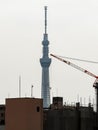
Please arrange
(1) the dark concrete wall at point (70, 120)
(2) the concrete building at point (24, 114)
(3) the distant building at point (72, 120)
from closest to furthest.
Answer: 1. (2) the concrete building at point (24, 114)
2. (3) the distant building at point (72, 120)
3. (1) the dark concrete wall at point (70, 120)

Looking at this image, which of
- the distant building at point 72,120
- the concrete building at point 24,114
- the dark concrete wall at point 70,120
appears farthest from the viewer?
the dark concrete wall at point 70,120

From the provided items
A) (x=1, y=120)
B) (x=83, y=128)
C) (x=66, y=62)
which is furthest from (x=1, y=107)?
(x=83, y=128)

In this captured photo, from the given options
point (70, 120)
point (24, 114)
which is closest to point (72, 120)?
point (70, 120)

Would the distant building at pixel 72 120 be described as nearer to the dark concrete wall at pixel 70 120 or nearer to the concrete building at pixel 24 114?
the dark concrete wall at pixel 70 120

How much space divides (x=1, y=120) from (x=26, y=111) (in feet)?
153

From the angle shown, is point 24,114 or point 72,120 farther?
point 72,120

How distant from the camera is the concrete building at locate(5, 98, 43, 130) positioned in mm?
97125

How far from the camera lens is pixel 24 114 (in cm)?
9769

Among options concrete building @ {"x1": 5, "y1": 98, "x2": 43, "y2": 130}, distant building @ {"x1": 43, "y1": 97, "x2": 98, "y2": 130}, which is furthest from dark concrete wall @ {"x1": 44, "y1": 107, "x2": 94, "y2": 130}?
concrete building @ {"x1": 5, "y1": 98, "x2": 43, "y2": 130}

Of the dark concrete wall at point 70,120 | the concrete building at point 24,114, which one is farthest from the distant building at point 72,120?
the concrete building at point 24,114

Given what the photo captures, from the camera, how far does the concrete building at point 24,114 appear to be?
9712 cm

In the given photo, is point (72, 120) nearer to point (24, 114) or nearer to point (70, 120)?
point (70, 120)

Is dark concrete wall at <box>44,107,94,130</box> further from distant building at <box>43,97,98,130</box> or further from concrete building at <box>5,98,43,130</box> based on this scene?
concrete building at <box>5,98,43,130</box>

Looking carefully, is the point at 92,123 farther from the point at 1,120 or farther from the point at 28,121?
the point at 1,120
